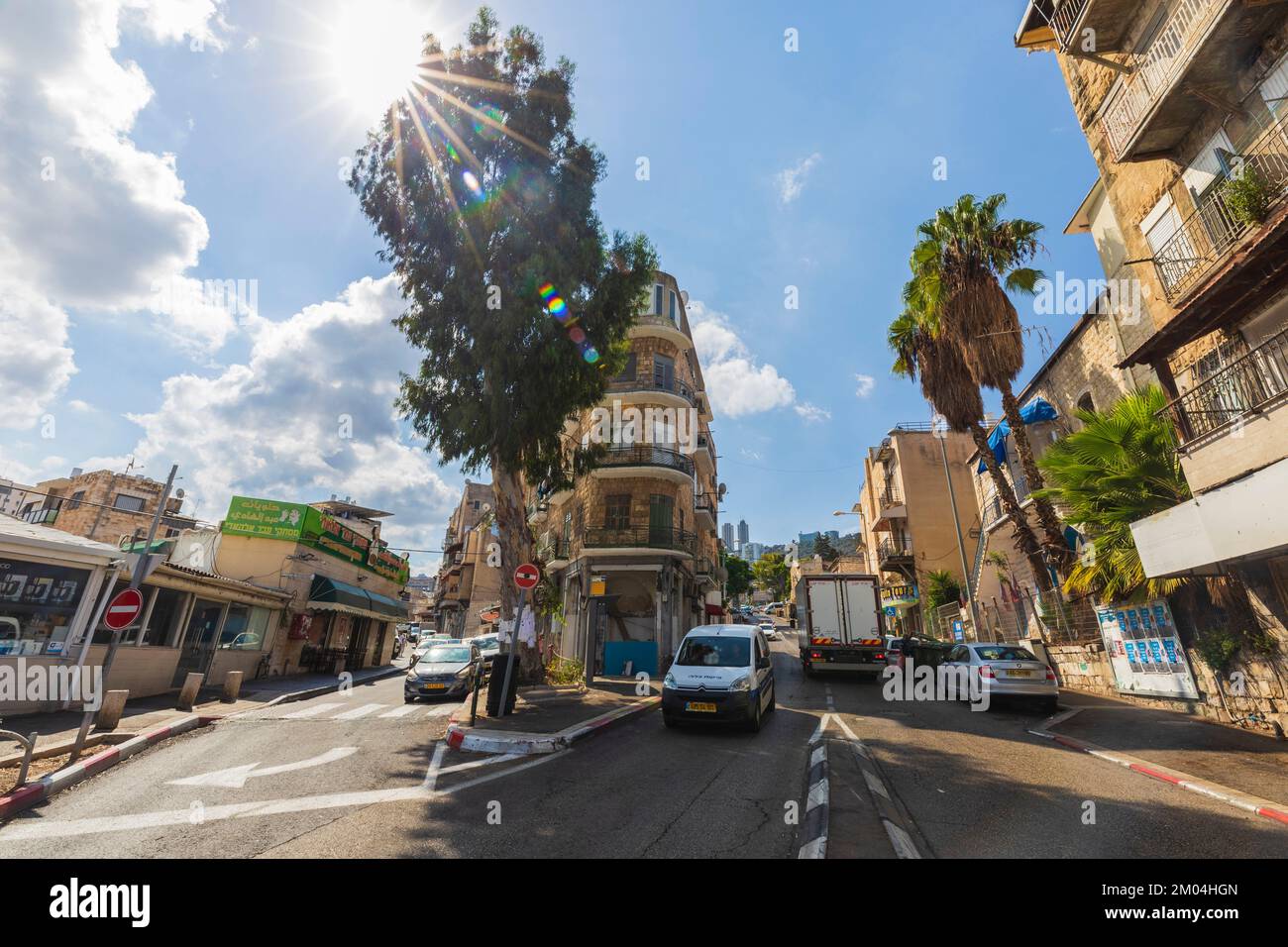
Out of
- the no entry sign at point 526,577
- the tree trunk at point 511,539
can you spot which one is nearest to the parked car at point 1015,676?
the no entry sign at point 526,577

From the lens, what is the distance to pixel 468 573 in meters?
56.9

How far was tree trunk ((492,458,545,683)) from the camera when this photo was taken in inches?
556

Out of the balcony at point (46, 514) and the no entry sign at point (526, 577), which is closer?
the no entry sign at point (526, 577)

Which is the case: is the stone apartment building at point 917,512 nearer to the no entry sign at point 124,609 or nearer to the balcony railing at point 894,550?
the balcony railing at point 894,550

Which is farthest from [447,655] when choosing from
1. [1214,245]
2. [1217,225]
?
[1217,225]

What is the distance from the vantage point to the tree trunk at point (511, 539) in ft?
46.3

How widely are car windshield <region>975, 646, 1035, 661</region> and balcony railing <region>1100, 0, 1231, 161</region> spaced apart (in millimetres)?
10303

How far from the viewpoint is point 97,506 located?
2981cm

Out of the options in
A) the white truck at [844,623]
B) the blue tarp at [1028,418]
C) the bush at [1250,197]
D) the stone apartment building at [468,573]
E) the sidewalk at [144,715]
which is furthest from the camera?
the stone apartment building at [468,573]

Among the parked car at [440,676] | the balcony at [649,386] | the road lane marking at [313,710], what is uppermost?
the balcony at [649,386]

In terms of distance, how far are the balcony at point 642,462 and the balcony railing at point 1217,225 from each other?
15.6 m

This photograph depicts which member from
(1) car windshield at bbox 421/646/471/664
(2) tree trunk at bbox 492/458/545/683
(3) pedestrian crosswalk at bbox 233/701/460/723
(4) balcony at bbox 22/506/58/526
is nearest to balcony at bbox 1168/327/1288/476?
(2) tree trunk at bbox 492/458/545/683

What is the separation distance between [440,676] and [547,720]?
6.13 metres
